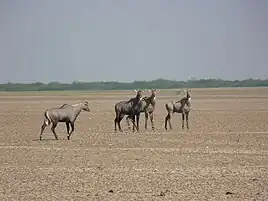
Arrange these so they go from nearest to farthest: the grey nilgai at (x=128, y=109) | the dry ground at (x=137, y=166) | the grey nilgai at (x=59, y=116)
Result: 1. the dry ground at (x=137, y=166)
2. the grey nilgai at (x=59, y=116)
3. the grey nilgai at (x=128, y=109)

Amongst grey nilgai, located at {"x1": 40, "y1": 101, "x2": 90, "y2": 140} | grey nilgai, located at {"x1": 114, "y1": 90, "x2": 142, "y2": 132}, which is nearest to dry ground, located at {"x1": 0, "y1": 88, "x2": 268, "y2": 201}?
grey nilgai, located at {"x1": 40, "y1": 101, "x2": 90, "y2": 140}

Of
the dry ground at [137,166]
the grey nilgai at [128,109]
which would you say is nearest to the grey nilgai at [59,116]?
the dry ground at [137,166]

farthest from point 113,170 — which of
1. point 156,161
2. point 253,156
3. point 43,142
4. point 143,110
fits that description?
point 143,110

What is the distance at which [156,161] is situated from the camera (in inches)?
797

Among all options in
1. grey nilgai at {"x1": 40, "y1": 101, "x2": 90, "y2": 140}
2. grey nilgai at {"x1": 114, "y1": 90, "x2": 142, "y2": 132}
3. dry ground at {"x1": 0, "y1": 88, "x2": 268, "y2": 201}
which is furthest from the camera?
grey nilgai at {"x1": 114, "y1": 90, "x2": 142, "y2": 132}

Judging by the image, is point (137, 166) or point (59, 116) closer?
point (137, 166)

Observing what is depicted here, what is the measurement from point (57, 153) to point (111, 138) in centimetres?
630

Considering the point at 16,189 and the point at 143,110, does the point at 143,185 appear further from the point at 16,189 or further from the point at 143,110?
the point at 143,110

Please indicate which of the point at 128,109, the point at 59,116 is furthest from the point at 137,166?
the point at 128,109

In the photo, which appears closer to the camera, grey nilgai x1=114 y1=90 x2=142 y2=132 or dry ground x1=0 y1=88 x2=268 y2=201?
dry ground x1=0 y1=88 x2=268 y2=201

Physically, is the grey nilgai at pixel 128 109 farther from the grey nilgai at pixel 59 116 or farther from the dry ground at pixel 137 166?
the grey nilgai at pixel 59 116

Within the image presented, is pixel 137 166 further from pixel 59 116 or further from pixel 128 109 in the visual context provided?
pixel 128 109

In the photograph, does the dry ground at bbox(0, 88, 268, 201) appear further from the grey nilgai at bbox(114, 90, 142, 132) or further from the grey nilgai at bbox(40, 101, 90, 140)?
the grey nilgai at bbox(114, 90, 142, 132)

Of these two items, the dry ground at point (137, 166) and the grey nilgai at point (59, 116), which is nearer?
the dry ground at point (137, 166)
